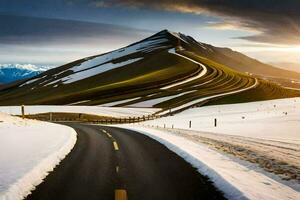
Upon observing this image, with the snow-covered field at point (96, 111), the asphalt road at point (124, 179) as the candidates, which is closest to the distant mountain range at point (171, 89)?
the snow-covered field at point (96, 111)

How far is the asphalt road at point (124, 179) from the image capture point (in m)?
9.23

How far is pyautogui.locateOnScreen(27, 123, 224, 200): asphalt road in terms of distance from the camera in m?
9.23

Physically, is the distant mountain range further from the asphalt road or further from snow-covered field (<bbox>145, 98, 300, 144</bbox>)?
the asphalt road

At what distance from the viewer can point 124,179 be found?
436 inches

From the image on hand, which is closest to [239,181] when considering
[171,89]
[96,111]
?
[96,111]

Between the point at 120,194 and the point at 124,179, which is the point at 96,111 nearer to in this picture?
the point at 124,179

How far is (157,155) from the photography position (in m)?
16.4

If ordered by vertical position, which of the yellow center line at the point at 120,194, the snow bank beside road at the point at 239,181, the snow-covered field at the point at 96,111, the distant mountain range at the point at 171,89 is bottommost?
the yellow center line at the point at 120,194

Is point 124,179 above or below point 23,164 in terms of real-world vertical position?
below

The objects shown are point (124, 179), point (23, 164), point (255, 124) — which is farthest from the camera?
point (255, 124)

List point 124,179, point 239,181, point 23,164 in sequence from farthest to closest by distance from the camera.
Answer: point 23,164
point 124,179
point 239,181

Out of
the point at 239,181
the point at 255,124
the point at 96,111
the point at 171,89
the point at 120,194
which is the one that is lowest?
the point at 120,194

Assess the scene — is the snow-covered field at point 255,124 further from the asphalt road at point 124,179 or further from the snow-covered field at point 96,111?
the snow-covered field at point 96,111

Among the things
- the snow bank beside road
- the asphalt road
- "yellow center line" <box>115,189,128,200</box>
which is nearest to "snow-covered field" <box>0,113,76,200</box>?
the asphalt road
